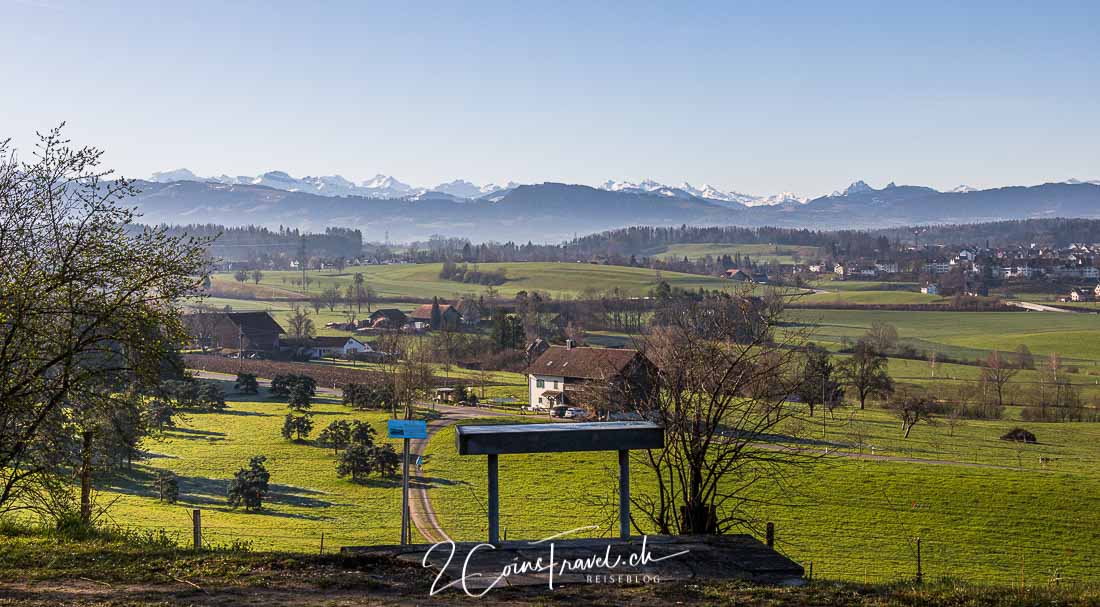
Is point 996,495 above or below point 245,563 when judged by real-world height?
below

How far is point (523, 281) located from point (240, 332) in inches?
3006

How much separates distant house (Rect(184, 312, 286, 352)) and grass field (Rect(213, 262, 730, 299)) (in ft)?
173

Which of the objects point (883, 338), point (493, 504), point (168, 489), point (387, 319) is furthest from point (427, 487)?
point (387, 319)

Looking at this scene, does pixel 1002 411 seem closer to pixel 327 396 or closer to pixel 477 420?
pixel 477 420

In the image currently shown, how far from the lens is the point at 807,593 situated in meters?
8.25

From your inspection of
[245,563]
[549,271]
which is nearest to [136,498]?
[245,563]

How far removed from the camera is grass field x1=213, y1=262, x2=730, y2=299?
522 feet

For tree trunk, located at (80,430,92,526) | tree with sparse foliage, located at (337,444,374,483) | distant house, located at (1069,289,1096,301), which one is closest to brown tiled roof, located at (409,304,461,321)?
tree with sparse foliage, located at (337,444,374,483)

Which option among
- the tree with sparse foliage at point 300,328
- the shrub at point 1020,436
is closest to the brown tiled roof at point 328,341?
the tree with sparse foliage at point 300,328

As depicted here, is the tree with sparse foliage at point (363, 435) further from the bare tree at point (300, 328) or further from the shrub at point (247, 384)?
the bare tree at point (300, 328)

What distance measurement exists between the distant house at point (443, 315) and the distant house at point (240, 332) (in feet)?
65.8

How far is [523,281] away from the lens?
170875 millimetres

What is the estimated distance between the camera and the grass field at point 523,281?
159125mm

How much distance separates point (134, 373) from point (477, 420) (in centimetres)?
4156
